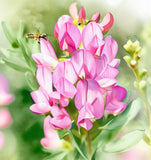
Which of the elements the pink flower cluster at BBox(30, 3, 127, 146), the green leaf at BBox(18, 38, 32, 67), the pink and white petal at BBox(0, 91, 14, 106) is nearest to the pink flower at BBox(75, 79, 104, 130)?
the pink flower cluster at BBox(30, 3, 127, 146)

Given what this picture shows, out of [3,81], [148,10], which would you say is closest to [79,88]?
[3,81]

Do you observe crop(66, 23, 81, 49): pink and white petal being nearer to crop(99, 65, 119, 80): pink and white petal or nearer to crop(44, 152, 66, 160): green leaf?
crop(99, 65, 119, 80): pink and white petal

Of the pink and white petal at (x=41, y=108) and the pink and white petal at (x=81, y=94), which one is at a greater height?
the pink and white petal at (x=81, y=94)

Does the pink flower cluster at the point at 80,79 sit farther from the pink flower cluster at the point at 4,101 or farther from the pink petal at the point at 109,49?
the pink flower cluster at the point at 4,101

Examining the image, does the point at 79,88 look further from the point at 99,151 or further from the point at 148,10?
the point at 148,10

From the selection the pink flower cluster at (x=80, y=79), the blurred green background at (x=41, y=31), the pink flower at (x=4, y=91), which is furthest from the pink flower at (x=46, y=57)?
the pink flower at (x=4, y=91)

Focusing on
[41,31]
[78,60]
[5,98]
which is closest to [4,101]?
[5,98]
